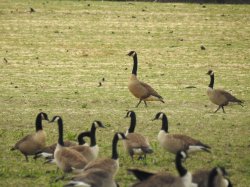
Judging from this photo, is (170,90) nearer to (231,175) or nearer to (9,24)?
(231,175)

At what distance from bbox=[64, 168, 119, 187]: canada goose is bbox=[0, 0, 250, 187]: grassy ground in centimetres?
131

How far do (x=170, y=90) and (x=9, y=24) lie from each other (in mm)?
14883

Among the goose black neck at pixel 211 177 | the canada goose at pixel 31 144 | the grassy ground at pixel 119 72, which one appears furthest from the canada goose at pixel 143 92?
the goose black neck at pixel 211 177

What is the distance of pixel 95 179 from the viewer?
11.5 meters

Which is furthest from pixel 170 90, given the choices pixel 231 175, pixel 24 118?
pixel 231 175

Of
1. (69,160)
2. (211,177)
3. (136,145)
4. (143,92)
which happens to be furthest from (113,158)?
(143,92)

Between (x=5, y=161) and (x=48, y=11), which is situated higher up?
(x=48, y=11)

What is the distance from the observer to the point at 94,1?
43750 millimetres

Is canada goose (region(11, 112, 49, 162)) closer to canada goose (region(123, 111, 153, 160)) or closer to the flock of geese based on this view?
the flock of geese

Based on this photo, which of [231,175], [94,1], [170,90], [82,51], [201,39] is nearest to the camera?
[231,175]

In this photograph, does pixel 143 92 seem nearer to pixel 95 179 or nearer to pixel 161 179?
pixel 95 179

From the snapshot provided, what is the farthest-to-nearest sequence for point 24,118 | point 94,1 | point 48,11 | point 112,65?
point 94,1
point 48,11
point 112,65
point 24,118

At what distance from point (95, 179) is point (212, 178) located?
1.74 meters

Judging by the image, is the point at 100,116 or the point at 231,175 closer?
the point at 231,175
